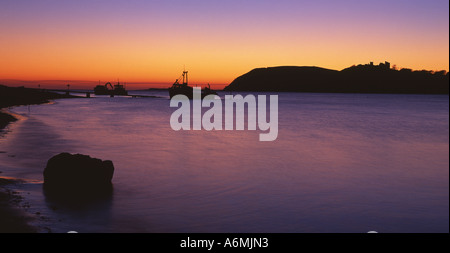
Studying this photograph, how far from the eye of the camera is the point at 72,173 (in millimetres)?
11391

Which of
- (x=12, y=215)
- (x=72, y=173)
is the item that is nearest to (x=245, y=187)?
(x=72, y=173)

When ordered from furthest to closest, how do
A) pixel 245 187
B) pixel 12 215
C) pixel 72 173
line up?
pixel 245 187 → pixel 72 173 → pixel 12 215

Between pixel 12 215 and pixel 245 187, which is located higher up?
pixel 12 215

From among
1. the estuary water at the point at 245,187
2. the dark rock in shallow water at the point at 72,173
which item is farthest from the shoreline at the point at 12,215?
the dark rock in shallow water at the point at 72,173

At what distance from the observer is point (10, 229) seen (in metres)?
7.80

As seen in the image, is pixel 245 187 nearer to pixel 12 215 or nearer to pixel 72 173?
pixel 72 173

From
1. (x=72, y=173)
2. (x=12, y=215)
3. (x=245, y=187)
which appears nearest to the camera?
(x=12, y=215)

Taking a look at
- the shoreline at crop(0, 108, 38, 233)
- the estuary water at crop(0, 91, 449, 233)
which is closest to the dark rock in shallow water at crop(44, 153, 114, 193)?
the estuary water at crop(0, 91, 449, 233)

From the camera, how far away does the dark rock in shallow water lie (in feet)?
37.3

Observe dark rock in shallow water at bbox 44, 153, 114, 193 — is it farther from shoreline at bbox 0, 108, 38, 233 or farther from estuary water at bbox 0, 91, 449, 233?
shoreline at bbox 0, 108, 38, 233

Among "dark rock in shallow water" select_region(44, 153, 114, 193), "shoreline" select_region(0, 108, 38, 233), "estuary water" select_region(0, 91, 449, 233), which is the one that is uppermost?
"dark rock in shallow water" select_region(44, 153, 114, 193)

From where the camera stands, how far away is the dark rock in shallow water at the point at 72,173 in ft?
37.3

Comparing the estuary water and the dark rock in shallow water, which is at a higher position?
the dark rock in shallow water
